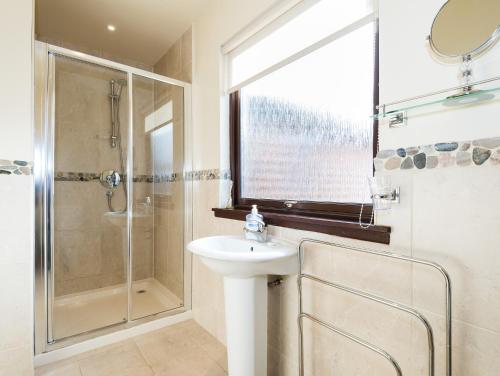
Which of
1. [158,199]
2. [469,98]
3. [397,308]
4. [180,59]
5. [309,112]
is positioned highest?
[180,59]

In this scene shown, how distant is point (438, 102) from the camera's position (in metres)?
0.78

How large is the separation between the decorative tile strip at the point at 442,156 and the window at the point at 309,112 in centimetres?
18

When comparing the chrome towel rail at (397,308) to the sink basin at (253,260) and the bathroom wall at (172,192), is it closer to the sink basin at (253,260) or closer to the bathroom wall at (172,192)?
the sink basin at (253,260)

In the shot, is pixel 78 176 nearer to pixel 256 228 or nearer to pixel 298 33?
pixel 256 228

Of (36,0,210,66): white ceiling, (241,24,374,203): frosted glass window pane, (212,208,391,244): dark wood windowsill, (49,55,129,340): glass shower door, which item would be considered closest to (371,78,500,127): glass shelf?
(241,24,374,203): frosted glass window pane

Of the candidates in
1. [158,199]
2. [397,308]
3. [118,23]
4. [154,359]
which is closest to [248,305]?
[397,308]

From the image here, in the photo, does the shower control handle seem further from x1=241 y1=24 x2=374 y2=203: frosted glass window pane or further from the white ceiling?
the white ceiling

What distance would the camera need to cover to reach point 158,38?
2.39 m

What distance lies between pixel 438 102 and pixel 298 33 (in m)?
0.86

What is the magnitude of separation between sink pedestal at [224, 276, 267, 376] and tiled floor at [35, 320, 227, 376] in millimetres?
399

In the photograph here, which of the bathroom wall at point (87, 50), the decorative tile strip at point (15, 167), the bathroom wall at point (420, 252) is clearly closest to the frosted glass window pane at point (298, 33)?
the bathroom wall at point (420, 252)

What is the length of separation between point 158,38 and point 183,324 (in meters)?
2.41

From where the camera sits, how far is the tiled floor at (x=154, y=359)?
157cm

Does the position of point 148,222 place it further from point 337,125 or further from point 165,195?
point 337,125
